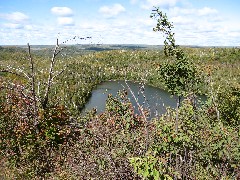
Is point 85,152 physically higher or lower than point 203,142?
lower

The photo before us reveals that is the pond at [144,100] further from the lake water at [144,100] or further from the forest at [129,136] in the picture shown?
the forest at [129,136]

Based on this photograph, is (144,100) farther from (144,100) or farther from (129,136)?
(129,136)

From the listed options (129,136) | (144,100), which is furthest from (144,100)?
(129,136)

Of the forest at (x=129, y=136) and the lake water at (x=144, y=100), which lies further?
the lake water at (x=144, y=100)

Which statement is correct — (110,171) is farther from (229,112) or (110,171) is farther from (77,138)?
(229,112)

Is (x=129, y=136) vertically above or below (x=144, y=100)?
below

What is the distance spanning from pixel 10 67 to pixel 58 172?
16.1ft

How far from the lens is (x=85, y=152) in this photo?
11.3 m

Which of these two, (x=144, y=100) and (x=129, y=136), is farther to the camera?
(x=129, y=136)

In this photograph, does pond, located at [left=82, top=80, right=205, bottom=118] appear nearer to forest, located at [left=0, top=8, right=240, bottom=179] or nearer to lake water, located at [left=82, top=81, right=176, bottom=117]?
lake water, located at [left=82, top=81, right=176, bottom=117]

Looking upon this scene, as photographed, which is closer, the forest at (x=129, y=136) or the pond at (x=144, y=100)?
the forest at (x=129, y=136)

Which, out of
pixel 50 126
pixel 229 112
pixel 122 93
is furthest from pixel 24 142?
pixel 229 112

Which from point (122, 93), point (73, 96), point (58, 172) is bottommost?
point (73, 96)

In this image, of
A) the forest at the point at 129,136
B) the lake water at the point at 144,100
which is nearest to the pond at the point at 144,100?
the lake water at the point at 144,100
